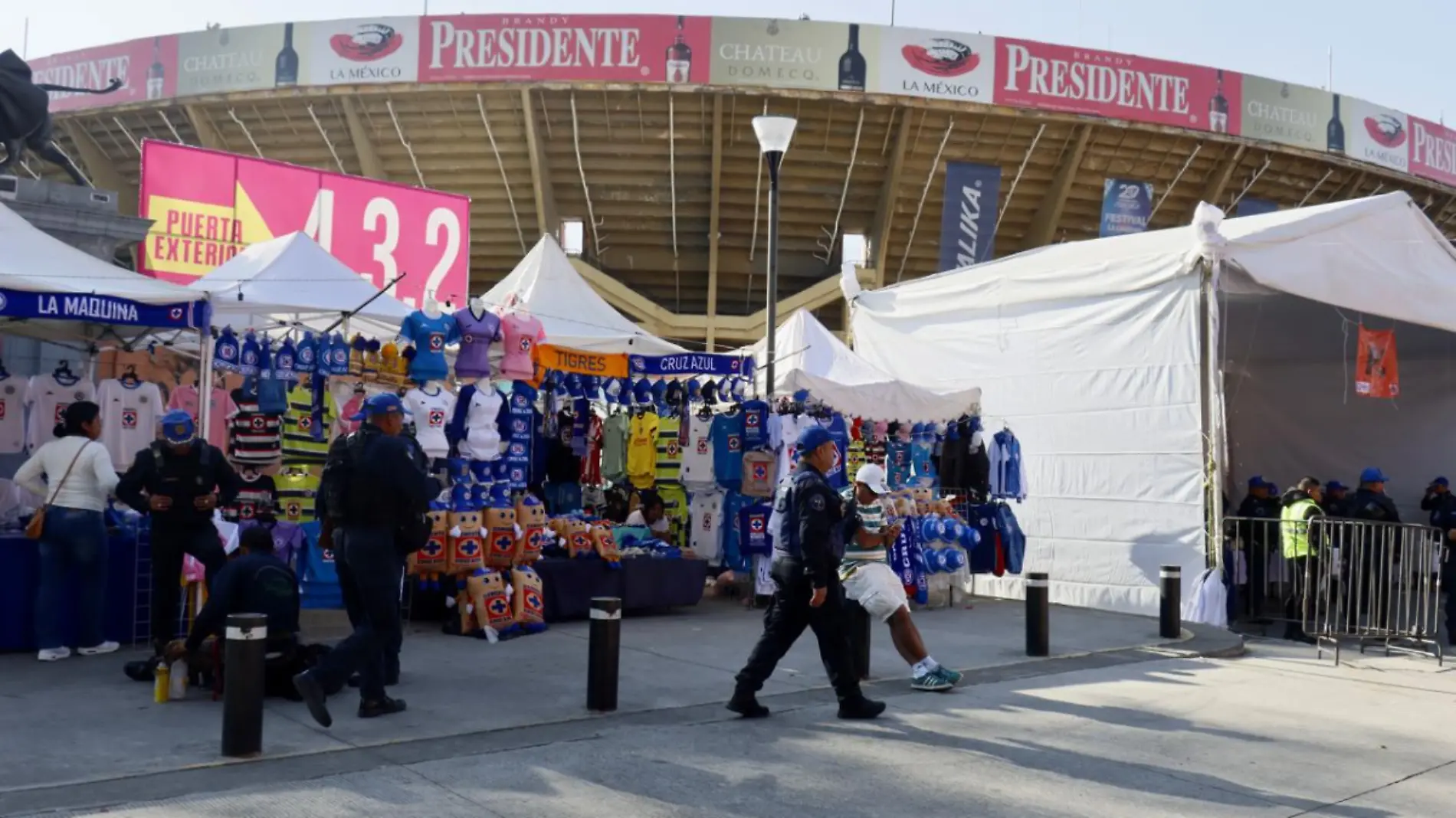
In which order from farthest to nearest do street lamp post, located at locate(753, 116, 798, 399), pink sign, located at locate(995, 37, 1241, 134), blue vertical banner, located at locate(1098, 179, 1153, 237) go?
blue vertical banner, located at locate(1098, 179, 1153, 237), pink sign, located at locate(995, 37, 1241, 134), street lamp post, located at locate(753, 116, 798, 399)

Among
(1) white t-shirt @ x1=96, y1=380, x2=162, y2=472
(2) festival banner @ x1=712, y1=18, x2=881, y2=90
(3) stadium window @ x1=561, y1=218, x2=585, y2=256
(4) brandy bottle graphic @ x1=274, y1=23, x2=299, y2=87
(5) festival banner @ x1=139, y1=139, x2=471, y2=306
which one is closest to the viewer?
(1) white t-shirt @ x1=96, y1=380, x2=162, y2=472

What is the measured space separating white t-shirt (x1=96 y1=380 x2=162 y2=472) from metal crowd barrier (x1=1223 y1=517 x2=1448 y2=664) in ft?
33.8

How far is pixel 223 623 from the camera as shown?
7.29m

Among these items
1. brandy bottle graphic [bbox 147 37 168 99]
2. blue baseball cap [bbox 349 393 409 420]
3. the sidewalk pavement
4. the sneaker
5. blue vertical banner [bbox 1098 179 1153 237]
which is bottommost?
the sidewalk pavement

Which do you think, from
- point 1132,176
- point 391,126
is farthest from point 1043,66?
point 391,126

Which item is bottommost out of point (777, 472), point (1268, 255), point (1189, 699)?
point (1189, 699)

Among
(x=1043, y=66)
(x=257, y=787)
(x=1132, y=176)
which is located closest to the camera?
(x=257, y=787)

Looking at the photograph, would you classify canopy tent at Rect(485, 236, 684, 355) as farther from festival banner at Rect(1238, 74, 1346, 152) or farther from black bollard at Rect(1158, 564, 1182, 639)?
festival banner at Rect(1238, 74, 1346, 152)

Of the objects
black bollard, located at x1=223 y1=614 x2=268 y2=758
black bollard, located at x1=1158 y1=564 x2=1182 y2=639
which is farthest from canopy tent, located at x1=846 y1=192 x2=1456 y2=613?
black bollard, located at x1=223 y1=614 x2=268 y2=758

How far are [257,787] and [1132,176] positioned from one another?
26.5m

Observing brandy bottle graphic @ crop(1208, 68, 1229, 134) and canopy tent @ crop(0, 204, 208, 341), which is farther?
brandy bottle graphic @ crop(1208, 68, 1229, 134)

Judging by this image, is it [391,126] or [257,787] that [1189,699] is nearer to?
[257,787]

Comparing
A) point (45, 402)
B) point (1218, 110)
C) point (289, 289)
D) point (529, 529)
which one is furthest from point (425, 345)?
point (1218, 110)

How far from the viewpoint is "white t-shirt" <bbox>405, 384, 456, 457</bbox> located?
33.7 feet
